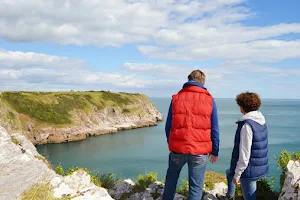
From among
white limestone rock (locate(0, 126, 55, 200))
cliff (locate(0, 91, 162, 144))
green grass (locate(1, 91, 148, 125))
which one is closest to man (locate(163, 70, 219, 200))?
white limestone rock (locate(0, 126, 55, 200))

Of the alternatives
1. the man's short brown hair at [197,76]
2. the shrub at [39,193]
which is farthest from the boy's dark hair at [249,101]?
the shrub at [39,193]

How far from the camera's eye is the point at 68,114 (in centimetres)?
9444

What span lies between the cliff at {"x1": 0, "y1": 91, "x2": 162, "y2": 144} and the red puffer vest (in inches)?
2523

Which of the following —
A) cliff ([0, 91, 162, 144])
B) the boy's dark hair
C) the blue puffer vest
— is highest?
the boy's dark hair

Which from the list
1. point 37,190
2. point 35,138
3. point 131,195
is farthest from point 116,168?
point 37,190

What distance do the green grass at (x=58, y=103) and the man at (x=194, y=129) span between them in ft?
265

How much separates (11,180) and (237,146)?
4865 millimetres

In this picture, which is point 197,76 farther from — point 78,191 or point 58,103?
point 58,103

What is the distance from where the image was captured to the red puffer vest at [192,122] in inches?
224

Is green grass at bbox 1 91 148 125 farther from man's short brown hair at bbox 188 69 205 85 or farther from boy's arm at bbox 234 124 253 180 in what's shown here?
boy's arm at bbox 234 124 253 180

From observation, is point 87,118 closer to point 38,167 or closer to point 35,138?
point 35,138

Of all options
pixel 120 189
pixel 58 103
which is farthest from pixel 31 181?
pixel 58 103

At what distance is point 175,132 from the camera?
5867 millimetres

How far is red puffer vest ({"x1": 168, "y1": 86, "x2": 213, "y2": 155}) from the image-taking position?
5.70 metres
